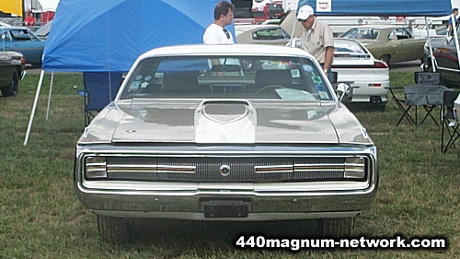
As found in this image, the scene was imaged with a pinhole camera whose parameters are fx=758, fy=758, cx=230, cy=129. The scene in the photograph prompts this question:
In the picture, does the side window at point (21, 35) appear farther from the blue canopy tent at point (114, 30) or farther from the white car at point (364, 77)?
the blue canopy tent at point (114, 30)

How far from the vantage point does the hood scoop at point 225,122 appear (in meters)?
4.65

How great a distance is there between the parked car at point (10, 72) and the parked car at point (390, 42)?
33.7ft

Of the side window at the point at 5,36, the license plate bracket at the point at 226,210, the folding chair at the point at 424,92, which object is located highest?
the license plate bracket at the point at 226,210

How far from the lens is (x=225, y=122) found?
4781 mm

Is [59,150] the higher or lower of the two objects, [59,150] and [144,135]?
the lower

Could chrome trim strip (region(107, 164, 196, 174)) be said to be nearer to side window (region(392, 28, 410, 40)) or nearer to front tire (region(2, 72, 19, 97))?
front tire (region(2, 72, 19, 97))

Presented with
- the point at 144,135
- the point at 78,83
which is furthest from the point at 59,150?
the point at 78,83

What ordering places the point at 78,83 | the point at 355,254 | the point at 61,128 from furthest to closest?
the point at 78,83
the point at 61,128
the point at 355,254

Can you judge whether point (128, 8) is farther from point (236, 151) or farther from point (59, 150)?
point (236, 151)

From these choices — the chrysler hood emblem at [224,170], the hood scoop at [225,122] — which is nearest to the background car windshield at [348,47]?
the hood scoop at [225,122]

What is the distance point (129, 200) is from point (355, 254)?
1.53 metres

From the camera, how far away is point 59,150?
909 centimetres

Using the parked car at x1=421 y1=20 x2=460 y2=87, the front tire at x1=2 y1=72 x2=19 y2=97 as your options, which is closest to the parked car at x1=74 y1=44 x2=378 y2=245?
the parked car at x1=421 y1=20 x2=460 y2=87

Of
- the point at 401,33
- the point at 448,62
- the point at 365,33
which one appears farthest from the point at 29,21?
the point at 448,62
